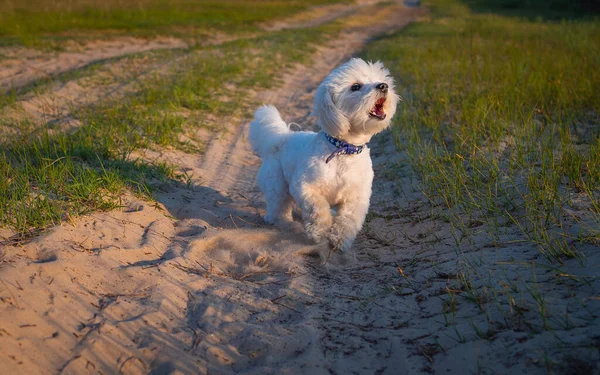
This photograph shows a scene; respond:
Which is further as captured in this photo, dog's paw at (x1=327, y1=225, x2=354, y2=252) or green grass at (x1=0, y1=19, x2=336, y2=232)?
dog's paw at (x1=327, y1=225, x2=354, y2=252)

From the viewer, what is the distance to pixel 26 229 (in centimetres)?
383

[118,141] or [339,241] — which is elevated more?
[118,141]

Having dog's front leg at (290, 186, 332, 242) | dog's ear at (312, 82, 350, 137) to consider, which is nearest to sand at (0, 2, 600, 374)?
dog's front leg at (290, 186, 332, 242)

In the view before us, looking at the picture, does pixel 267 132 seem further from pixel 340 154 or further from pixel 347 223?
pixel 347 223

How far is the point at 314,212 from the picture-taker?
451cm

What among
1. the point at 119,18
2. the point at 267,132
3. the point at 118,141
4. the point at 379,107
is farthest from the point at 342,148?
the point at 119,18

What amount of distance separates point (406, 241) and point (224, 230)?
1.65m

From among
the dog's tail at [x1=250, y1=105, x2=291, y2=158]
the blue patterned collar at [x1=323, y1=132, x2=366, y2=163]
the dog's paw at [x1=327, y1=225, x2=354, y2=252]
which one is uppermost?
the blue patterned collar at [x1=323, y1=132, x2=366, y2=163]

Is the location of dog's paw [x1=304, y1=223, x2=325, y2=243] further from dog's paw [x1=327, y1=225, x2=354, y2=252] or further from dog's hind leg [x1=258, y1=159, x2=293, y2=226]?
dog's hind leg [x1=258, y1=159, x2=293, y2=226]

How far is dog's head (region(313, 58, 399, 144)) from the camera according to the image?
4172mm

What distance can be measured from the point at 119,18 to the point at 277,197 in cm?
1881

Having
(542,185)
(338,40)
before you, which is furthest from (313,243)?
(338,40)

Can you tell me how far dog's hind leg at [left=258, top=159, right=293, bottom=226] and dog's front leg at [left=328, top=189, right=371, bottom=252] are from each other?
657mm

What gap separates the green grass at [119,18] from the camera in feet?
57.0
